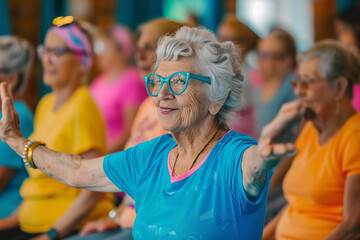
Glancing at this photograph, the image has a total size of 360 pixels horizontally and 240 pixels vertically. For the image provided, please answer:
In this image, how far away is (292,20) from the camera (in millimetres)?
7965

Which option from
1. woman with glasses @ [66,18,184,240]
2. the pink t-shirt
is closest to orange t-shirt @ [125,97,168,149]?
woman with glasses @ [66,18,184,240]

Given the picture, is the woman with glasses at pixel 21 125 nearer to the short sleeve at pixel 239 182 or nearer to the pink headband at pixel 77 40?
the pink headband at pixel 77 40

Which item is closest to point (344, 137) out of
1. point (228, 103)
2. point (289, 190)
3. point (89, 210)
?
point (289, 190)

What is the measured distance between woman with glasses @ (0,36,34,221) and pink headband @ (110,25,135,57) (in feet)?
3.94

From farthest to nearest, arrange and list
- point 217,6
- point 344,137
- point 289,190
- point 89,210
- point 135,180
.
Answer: point 217,6
point 89,210
point 289,190
point 344,137
point 135,180

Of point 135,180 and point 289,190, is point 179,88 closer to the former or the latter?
point 135,180

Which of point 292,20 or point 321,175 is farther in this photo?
point 292,20

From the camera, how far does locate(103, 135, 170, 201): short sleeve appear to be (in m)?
1.75

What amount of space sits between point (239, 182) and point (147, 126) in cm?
102

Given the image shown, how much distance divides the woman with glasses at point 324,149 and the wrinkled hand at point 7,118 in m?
1.21

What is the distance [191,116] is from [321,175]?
2.61ft

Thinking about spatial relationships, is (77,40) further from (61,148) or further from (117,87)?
(117,87)

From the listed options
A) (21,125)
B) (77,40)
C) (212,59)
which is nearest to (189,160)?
(212,59)

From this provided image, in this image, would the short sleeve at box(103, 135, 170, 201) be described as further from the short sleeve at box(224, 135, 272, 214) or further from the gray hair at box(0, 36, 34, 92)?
the gray hair at box(0, 36, 34, 92)
